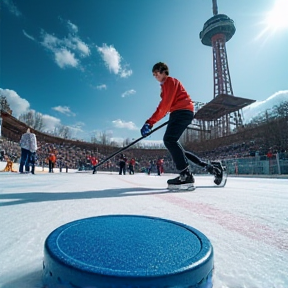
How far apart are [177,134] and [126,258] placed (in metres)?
1.81

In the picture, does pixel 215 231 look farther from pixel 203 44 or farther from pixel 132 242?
pixel 203 44

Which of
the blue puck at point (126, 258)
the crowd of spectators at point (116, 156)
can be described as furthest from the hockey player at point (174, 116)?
the crowd of spectators at point (116, 156)

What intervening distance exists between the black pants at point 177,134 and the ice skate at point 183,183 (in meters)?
0.07

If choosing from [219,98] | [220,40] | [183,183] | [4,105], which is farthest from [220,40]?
[183,183]

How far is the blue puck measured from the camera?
27cm

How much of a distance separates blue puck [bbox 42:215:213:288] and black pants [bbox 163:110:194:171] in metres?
1.61

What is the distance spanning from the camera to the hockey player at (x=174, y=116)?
6.61 ft

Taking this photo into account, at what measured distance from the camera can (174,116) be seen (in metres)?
2.12

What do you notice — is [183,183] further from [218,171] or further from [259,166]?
[259,166]

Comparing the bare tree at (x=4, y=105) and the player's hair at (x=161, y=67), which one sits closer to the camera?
the player's hair at (x=161, y=67)

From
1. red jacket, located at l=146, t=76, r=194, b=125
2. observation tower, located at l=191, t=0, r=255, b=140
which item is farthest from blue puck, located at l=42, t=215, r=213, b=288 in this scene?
observation tower, located at l=191, t=0, r=255, b=140

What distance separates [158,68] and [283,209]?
1760 millimetres

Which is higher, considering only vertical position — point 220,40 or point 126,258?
point 220,40

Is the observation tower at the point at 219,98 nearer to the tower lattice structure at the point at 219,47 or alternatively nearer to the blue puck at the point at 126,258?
the tower lattice structure at the point at 219,47
